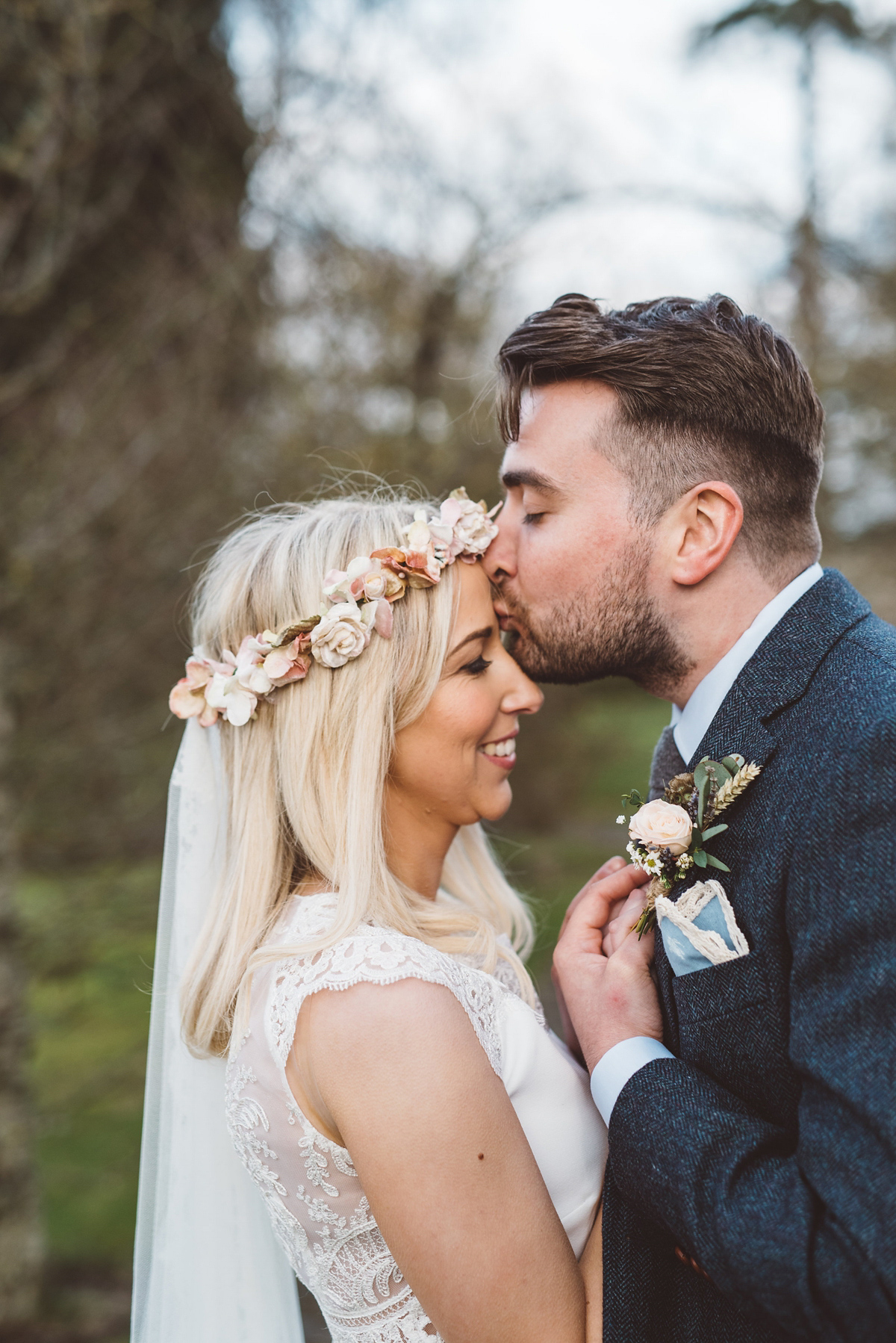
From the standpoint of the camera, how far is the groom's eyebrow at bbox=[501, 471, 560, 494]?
2.38 m

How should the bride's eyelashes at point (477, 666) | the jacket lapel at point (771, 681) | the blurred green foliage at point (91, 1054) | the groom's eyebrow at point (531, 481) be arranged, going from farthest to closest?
the blurred green foliage at point (91, 1054), the bride's eyelashes at point (477, 666), the groom's eyebrow at point (531, 481), the jacket lapel at point (771, 681)

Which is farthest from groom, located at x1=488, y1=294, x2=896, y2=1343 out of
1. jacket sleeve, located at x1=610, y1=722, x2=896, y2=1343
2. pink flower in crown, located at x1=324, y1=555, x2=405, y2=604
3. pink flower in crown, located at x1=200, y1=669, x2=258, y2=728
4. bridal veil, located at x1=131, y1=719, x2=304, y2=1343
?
bridal veil, located at x1=131, y1=719, x2=304, y2=1343

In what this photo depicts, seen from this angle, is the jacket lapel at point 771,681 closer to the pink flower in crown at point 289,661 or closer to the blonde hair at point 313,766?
the blonde hair at point 313,766

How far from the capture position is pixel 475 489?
6500 mm

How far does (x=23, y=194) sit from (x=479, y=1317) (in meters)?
4.76

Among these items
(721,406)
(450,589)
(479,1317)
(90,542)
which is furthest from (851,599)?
(90,542)

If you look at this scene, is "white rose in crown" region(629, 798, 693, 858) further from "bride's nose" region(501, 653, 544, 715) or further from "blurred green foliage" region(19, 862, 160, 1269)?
"blurred green foliage" region(19, 862, 160, 1269)

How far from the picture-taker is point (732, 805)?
6.21 feet

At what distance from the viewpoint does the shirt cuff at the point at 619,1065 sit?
5.98 feet

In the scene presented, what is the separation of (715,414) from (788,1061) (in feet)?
4.46

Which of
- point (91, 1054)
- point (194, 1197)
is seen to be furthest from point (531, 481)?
point (91, 1054)

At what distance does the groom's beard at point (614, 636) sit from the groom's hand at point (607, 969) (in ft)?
1.54

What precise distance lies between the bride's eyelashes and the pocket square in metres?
0.83

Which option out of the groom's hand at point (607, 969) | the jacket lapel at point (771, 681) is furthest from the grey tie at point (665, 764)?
the jacket lapel at point (771, 681)
